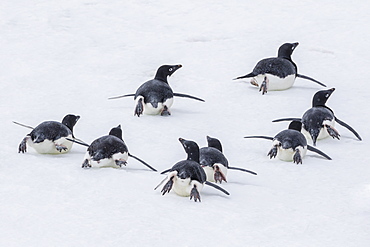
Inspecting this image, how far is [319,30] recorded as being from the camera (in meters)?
8.91

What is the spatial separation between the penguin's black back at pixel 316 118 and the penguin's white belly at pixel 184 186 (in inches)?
62.0

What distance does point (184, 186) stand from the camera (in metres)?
3.97

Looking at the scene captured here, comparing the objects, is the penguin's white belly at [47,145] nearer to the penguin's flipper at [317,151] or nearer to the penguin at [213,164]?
the penguin at [213,164]

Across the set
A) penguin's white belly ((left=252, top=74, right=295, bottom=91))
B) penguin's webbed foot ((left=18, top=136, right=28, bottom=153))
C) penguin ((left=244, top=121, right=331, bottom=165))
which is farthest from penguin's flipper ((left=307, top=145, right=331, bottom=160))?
penguin's webbed foot ((left=18, top=136, right=28, bottom=153))

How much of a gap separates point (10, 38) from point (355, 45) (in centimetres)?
425

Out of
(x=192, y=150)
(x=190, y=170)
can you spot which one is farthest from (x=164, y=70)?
(x=190, y=170)

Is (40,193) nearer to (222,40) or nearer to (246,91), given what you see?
(246,91)

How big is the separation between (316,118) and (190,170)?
1698 millimetres

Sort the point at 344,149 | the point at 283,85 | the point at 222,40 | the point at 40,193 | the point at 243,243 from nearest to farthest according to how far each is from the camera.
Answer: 1. the point at 243,243
2. the point at 40,193
3. the point at 344,149
4. the point at 283,85
5. the point at 222,40

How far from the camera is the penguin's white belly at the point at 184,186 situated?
3.94 meters

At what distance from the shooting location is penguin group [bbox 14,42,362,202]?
3.99m

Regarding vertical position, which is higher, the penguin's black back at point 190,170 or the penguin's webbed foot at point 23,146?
the penguin's black back at point 190,170

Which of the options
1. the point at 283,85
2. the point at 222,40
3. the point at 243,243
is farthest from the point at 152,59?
the point at 243,243

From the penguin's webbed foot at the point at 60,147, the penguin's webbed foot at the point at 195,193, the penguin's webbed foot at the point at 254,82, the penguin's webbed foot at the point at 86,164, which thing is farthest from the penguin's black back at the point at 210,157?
the penguin's webbed foot at the point at 254,82
